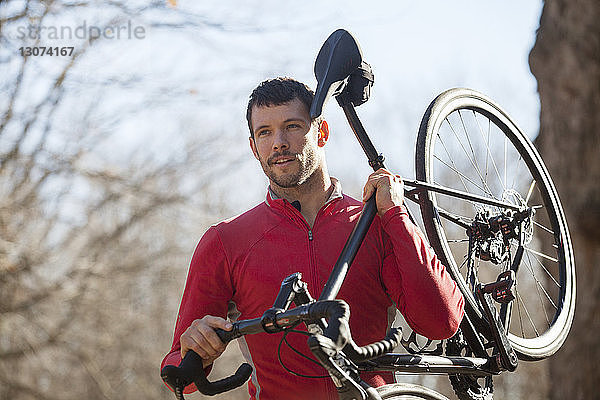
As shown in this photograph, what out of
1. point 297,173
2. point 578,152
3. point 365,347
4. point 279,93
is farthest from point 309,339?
point 578,152

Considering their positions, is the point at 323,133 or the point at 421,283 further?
the point at 323,133

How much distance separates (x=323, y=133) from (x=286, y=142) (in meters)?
0.23

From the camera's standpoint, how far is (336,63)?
7.61 ft

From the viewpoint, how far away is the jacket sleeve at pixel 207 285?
222cm

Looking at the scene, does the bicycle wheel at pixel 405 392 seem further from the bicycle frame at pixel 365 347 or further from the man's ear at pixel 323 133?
the man's ear at pixel 323 133

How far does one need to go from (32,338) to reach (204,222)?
111 inches

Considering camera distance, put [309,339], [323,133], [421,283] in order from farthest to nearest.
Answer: [323,133] < [421,283] < [309,339]

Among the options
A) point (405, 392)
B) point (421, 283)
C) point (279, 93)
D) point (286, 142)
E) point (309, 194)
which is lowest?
point (405, 392)

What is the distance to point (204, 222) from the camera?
10469mm

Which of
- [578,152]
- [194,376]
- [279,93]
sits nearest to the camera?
[194,376]

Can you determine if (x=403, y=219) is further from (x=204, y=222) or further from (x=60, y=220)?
(x=204, y=222)

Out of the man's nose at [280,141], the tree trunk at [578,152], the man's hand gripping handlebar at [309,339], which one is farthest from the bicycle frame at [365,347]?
the tree trunk at [578,152]

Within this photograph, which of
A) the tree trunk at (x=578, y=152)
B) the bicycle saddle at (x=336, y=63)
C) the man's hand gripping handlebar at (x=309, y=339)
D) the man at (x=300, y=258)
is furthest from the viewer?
the tree trunk at (x=578, y=152)

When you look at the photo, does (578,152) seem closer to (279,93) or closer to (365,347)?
(279,93)
